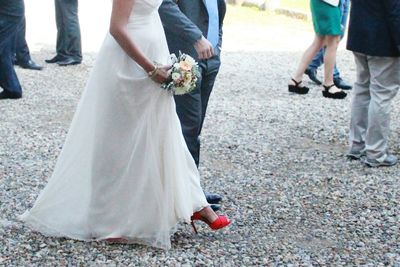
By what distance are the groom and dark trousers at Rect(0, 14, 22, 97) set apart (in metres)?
4.08

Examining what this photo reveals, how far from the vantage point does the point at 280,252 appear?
4613 millimetres

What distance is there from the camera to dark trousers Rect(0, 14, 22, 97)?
858cm

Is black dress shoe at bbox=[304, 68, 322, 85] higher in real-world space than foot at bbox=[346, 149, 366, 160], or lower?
lower

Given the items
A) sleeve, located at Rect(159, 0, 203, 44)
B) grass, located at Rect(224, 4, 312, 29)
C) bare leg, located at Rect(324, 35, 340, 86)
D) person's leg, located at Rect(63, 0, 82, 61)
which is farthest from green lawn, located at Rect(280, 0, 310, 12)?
sleeve, located at Rect(159, 0, 203, 44)

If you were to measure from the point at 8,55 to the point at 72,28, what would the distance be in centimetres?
247

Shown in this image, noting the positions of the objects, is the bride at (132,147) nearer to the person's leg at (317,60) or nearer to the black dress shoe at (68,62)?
the person's leg at (317,60)

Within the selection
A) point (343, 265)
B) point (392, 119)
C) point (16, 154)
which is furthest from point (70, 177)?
point (392, 119)

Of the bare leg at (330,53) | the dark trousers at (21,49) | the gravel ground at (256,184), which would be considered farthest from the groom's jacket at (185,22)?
the dark trousers at (21,49)

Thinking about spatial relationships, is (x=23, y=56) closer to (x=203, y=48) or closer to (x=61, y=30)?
(x=61, y=30)

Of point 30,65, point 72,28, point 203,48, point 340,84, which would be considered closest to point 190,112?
point 203,48

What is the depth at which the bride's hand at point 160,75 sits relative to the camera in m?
4.35

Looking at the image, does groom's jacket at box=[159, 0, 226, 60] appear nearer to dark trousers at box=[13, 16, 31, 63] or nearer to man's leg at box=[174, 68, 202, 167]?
man's leg at box=[174, 68, 202, 167]

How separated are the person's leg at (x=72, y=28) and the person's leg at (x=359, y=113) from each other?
5.39m

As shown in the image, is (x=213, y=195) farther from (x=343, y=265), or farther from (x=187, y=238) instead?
(x=343, y=265)
